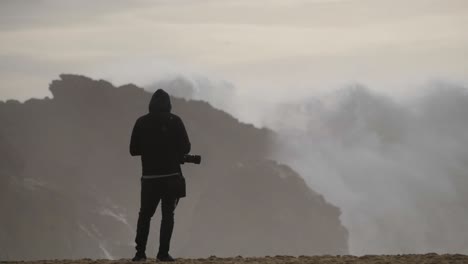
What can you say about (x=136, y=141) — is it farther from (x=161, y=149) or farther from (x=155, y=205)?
(x=155, y=205)

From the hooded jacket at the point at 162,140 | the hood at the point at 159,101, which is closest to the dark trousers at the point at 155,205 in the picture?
the hooded jacket at the point at 162,140

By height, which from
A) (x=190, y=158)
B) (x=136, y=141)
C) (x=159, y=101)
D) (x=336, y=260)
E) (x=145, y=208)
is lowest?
(x=336, y=260)

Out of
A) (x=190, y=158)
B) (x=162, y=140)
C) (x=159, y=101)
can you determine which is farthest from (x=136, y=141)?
(x=190, y=158)

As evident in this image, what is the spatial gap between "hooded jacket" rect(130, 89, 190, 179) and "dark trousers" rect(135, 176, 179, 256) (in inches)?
5.4

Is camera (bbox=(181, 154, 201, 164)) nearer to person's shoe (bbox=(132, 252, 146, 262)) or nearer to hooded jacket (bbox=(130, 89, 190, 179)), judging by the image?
hooded jacket (bbox=(130, 89, 190, 179))

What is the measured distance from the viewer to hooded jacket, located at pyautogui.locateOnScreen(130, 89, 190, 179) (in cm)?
1720

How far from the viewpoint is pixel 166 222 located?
17.4 metres

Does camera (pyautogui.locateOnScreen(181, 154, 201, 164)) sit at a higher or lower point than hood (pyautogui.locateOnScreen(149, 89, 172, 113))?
lower

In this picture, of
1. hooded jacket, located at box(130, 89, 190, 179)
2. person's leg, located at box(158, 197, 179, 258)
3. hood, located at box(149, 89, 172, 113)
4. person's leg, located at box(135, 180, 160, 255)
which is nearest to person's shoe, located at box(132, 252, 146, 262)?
person's leg, located at box(135, 180, 160, 255)

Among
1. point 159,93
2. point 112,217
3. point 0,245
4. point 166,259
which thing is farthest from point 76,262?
point 112,217

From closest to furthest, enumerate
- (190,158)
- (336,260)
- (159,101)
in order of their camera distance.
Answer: (159,101), (336,260), (190,158)

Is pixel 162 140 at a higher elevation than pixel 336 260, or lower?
higher

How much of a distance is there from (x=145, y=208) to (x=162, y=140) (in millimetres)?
1114

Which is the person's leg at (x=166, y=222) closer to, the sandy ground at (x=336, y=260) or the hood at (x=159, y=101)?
the sandy ground at (x=336, y=260)
